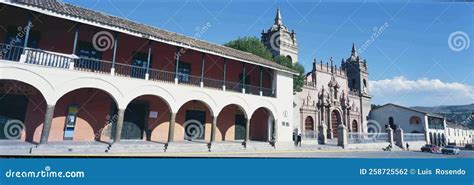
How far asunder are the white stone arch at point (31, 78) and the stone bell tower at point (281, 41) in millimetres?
24326

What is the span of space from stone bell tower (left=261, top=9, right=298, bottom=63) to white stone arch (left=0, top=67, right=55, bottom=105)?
79.8ft

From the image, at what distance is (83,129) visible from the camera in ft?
38.1

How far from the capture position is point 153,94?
39.7 feet

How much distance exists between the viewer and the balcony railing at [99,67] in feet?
32.0

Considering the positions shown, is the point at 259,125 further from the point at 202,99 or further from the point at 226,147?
the point at 202,99

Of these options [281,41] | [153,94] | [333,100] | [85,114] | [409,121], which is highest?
[281,41]

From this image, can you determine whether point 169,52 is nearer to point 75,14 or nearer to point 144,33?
point 144,33

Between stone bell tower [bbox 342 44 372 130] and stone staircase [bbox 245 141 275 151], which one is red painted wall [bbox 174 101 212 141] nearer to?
stone staircase [bbox 245 141 275 151]

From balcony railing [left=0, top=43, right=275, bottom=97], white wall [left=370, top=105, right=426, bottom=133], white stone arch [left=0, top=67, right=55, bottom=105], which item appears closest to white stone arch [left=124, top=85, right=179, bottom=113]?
balcony railing [left=0, top=43, right=275, bottom=97]

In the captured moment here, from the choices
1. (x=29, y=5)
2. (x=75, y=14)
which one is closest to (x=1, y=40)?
(x=29, y=5)

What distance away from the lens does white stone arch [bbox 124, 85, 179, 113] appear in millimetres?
11359

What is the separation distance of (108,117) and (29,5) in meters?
5.67

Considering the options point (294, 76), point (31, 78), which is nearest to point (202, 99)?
point (31, 78)

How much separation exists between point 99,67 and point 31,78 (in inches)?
128
